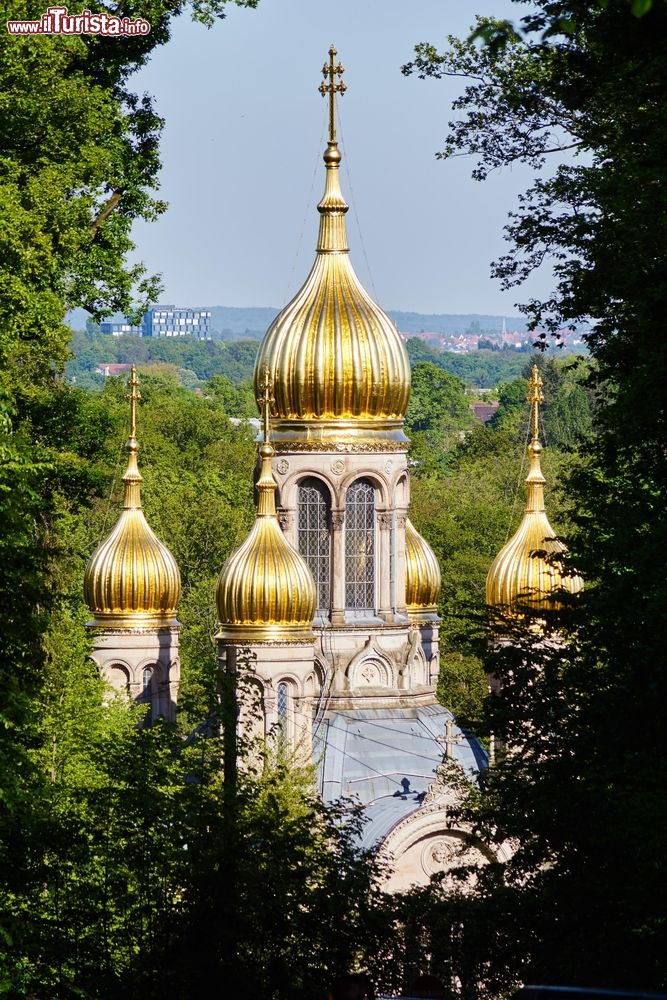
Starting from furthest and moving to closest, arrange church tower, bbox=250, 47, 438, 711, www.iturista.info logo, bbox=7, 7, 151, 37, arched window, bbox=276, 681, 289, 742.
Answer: church tower, bbox=250, 47, 438, 711 → arched window, bbox=276, 681, 289, 742 → www.iturista.info logo, bbox=7, 7, 151, 37

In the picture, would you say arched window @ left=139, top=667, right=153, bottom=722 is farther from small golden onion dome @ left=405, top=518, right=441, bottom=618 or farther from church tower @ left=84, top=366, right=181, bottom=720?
small golden onion dome @ left=405, top=518, right=441, bottom=618

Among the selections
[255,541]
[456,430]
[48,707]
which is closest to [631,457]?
[48,707]

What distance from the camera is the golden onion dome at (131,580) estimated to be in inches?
1534

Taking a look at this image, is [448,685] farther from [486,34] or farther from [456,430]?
[456,430]

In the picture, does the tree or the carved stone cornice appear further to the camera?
the carved stone cornice

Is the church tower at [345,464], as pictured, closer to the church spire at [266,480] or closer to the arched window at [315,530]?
the arched window at [315,530]

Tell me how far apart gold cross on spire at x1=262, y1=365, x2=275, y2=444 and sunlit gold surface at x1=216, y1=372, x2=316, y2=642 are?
159 cm

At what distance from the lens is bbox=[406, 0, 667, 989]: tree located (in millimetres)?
19266

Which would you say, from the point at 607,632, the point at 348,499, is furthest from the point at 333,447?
the point at 607,632

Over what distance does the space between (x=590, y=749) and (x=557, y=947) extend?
1.54m

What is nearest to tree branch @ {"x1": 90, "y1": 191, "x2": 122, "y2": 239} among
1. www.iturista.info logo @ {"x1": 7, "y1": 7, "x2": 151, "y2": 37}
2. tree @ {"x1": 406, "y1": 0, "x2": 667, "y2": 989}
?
www.iturista.info logo @ {"x1": 7, "y1": 7, "x2": 151, "y2": 37}

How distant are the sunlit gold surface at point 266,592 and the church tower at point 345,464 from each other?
2561 millimetres

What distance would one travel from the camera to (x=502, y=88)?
26.9 metres

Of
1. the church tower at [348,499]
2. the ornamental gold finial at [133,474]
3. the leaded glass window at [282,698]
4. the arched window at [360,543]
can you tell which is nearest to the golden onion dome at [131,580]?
the ornamental gold finial at [133,474]
